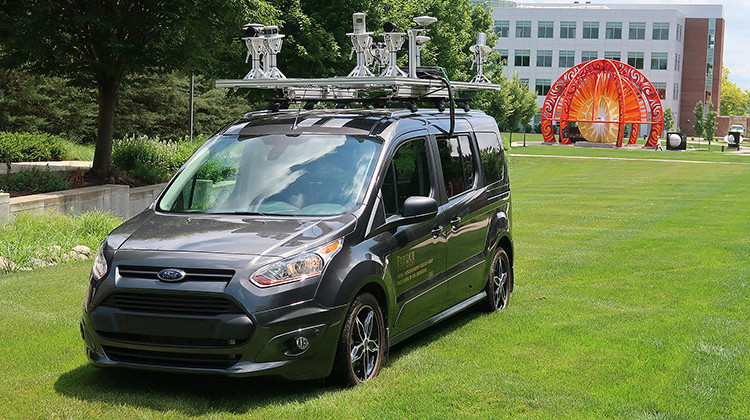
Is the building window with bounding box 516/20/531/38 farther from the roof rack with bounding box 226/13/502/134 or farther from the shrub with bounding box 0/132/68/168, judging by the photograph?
the roof rack with bounding box 226/13/502/134

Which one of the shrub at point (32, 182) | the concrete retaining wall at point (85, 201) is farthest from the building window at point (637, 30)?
the shrub at point (32, 182)

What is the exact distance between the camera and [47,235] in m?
12.5

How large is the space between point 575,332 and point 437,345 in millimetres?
1284

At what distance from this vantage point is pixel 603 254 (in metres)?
13.2

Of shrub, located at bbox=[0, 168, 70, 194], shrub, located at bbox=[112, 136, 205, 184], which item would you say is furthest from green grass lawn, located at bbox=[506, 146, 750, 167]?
shrub, located at bbox=[0, 168, 70, 194]

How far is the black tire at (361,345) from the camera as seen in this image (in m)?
6.02

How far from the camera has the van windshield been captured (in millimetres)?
6637

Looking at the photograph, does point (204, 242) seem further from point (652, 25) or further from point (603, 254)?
point (652, 25)

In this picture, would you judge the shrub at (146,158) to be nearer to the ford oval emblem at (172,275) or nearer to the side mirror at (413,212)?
the side mirror at (413,212)

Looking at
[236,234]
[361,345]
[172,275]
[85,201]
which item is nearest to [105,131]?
[85,201]

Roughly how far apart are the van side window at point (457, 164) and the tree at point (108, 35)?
9.29 metres

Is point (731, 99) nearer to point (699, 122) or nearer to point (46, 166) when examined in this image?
point (699, 122)

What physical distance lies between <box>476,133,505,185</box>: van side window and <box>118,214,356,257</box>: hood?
2.78m

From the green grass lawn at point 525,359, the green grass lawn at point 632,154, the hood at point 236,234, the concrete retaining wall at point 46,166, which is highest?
the hood at point 236,234
